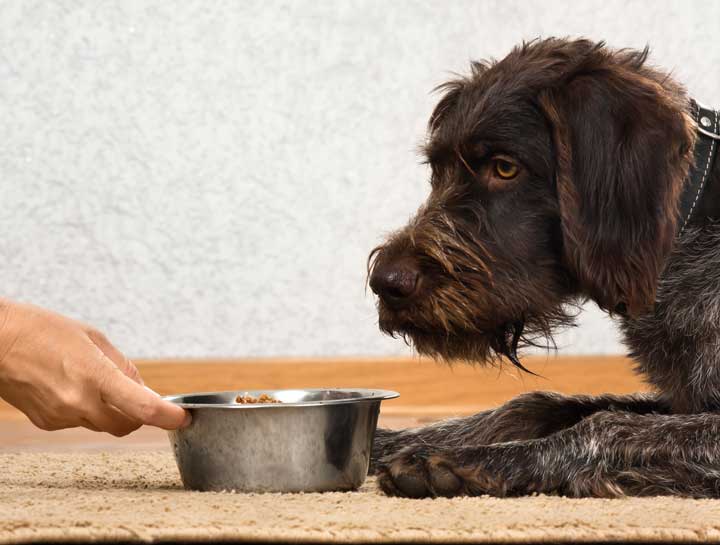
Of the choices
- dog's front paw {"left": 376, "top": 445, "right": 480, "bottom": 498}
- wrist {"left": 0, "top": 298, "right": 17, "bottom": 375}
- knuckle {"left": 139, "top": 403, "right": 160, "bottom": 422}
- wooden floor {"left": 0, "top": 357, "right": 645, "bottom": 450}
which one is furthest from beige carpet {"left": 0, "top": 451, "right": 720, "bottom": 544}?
wooden floor {"left": 0, "top": 357, "right": 645, "bottom": 450}

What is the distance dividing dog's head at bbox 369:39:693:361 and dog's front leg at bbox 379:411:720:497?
0.84ft

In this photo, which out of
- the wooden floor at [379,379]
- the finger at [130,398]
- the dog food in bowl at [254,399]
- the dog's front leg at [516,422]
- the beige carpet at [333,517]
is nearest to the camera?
the beige carpet at [333,517]

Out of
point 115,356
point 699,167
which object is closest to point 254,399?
point 115,356

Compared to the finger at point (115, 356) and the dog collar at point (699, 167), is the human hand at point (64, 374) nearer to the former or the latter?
the finger at point (115, 356)

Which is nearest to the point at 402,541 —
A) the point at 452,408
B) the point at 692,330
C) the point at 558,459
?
the point at 558,459

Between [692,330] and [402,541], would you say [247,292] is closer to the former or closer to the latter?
[692,330]

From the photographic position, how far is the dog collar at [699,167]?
214 centimetres

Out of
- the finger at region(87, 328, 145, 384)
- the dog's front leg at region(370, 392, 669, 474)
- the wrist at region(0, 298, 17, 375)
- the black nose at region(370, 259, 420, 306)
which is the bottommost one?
the dog's front leg at region(370, 392, 669, 474)

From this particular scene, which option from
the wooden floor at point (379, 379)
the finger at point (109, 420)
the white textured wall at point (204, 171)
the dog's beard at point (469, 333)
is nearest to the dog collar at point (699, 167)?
the dog's beard at point (469, 333)

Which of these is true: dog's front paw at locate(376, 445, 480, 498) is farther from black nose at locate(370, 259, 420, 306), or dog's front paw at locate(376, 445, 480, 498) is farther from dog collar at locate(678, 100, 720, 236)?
dog collar at locate(678, 100, 720, 236)

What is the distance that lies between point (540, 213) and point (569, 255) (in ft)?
0.35

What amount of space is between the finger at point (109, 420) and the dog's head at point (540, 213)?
54cm

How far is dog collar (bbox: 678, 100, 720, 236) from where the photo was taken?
7.02 ft

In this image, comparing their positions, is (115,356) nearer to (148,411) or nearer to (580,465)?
(148,411)
